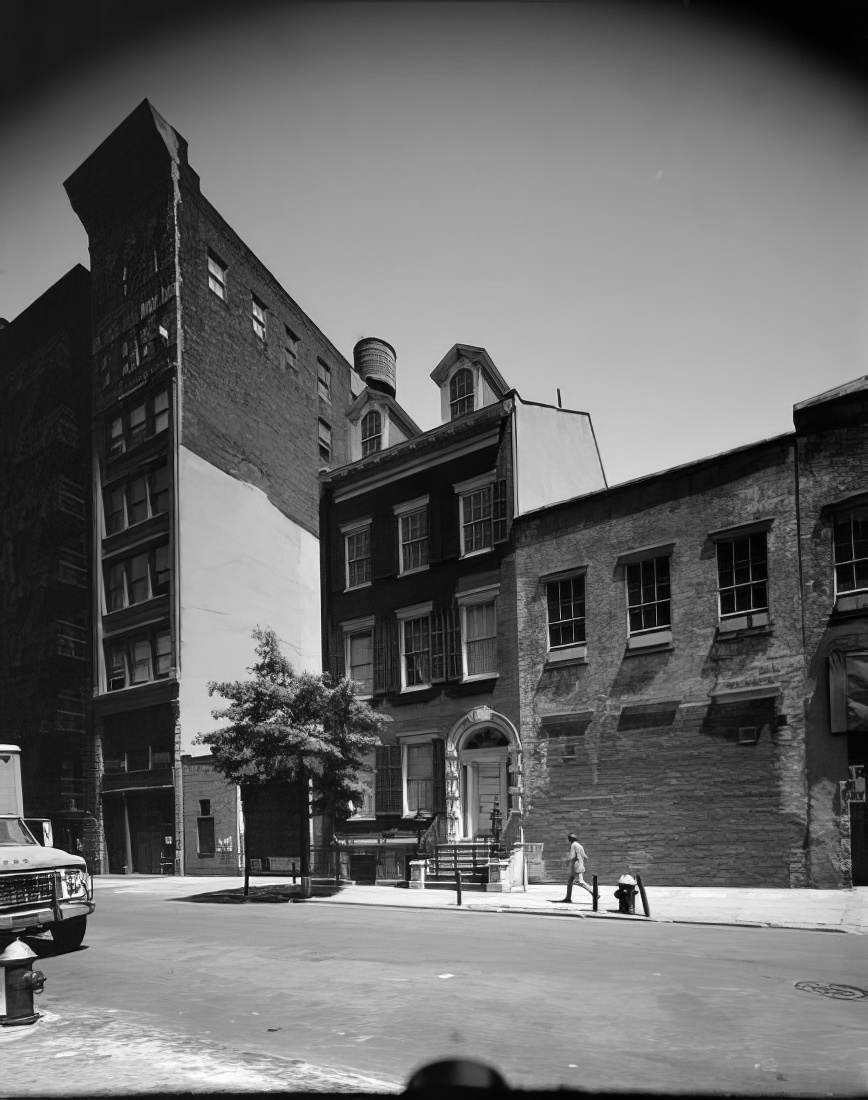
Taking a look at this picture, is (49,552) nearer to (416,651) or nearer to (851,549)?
(416,651)

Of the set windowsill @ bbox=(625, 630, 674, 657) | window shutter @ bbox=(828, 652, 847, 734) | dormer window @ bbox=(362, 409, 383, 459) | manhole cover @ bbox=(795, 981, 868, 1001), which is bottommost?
manhole cover @ bbox=(795, 981, 868, 1001)

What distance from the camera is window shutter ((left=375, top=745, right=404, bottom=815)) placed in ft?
98.5

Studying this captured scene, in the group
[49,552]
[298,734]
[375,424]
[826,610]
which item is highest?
[375,424]

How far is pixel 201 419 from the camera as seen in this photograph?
3972 cm

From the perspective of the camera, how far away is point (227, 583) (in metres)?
39.5

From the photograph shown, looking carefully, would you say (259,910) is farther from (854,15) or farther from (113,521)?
(113,521)

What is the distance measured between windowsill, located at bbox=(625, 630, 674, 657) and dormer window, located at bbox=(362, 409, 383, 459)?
41.9ft

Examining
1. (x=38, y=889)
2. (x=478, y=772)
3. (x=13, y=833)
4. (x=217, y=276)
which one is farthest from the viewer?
(x=217, y=276)

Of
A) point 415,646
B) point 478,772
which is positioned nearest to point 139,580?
point 415,646

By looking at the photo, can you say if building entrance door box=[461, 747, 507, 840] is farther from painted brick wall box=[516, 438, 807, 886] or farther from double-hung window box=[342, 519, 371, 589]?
double-hung window box=[342, 519, 371, 589]

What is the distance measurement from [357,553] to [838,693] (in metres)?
16.4

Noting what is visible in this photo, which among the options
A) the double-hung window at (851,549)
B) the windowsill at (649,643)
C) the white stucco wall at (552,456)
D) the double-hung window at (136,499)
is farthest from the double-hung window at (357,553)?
the double-hung window at (851,549)

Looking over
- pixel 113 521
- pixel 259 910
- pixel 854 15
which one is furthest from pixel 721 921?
pixel 113 521

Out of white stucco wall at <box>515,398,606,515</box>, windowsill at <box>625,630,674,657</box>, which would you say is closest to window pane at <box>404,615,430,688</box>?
white stucco wall at <box>515,398,606,515</box>
